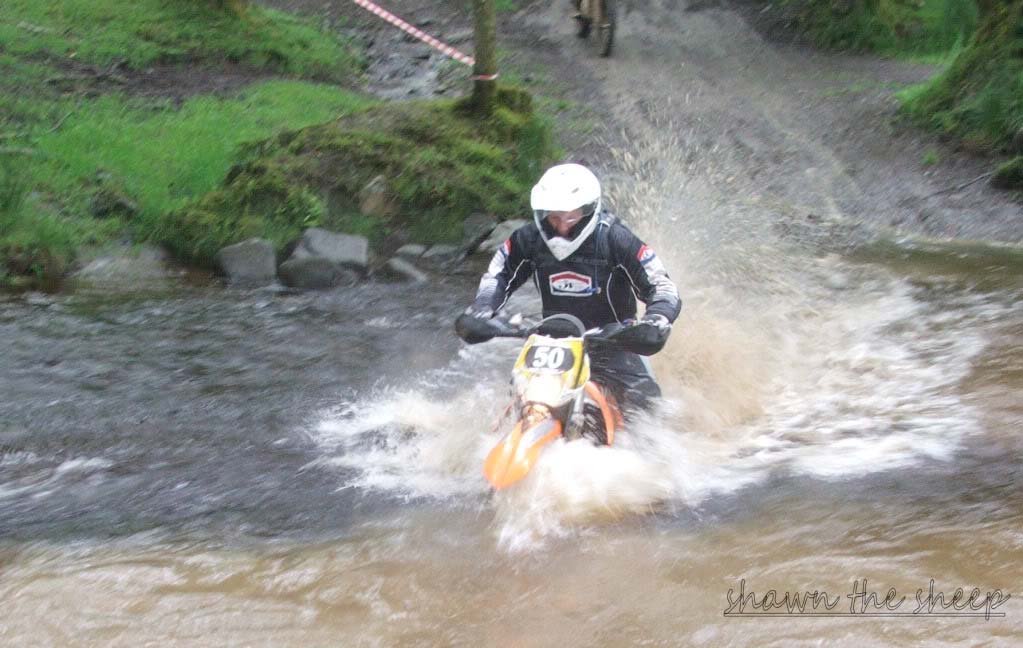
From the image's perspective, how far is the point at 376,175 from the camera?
37.6 ft

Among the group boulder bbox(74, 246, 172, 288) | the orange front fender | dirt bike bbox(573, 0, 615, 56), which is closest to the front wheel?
dirt bike bbox(573, 0, 615, 56)

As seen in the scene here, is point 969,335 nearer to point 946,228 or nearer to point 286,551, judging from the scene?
point 946,228

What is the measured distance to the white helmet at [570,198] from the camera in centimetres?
551

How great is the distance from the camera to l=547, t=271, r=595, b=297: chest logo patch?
235 inches

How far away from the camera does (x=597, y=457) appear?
529cm

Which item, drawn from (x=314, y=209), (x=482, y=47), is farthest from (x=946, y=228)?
(x=314, y=209)

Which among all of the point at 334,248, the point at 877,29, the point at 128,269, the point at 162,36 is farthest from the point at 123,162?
the point at 877,29

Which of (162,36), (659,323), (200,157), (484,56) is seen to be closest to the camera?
(659,323)

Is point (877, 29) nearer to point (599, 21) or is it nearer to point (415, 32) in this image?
point (599, 21)

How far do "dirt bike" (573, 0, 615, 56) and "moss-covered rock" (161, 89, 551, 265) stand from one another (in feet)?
21.6

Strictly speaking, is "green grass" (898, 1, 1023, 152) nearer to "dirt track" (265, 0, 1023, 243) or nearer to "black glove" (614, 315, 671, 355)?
"dirt track" (265, 0, 1023, 243)

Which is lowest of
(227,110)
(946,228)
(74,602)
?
(74,602)

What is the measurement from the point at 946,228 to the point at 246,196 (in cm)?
780

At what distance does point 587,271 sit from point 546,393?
1.14 m
